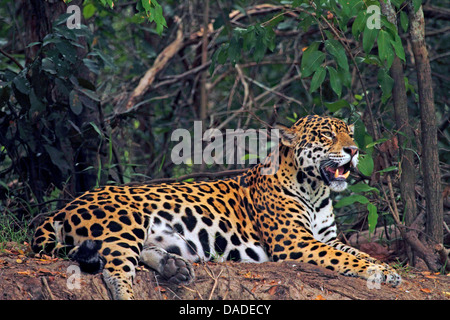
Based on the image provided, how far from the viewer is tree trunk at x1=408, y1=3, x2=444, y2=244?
19.4 feet

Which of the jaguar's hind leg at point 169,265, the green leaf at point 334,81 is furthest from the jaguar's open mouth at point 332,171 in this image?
the jaguar's hind leg at point 169,265

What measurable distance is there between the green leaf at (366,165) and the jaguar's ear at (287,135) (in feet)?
2.07

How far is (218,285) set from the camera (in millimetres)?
4711

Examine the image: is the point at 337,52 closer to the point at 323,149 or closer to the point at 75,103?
the point at 323,149

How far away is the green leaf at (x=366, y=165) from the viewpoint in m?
5.75

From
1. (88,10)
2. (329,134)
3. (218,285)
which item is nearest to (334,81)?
(329,134)

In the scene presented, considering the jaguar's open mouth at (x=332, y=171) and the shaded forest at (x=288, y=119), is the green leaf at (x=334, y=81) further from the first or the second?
the jaguar's open mouth at (x=332, y=171)

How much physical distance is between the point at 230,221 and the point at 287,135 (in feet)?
3.05

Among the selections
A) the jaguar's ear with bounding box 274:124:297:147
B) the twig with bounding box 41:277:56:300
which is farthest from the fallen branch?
the twig with bounding box 41:277:56:300

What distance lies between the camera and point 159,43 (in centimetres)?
1037

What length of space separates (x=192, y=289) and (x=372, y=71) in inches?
222
